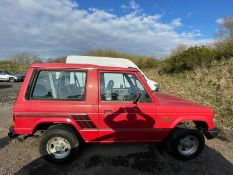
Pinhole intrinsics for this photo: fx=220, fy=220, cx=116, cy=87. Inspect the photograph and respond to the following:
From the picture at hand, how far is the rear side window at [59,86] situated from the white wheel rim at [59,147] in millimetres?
846

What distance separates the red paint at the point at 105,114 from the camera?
4.08m

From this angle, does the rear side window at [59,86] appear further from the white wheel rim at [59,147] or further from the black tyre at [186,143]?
the black tyre at [186,143]

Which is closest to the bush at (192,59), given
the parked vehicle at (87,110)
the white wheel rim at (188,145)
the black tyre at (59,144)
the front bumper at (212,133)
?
the front bumper at (212,133)

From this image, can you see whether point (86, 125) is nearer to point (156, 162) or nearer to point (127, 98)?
point (127, 98)

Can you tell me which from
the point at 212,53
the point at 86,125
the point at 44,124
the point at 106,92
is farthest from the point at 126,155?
the point at 212,53

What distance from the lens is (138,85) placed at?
4.29 meters

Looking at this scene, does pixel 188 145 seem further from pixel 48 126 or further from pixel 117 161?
pixel 48 126

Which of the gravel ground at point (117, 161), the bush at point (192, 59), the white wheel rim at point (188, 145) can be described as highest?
the bush at point (192, 59)

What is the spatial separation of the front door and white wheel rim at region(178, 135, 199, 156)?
724 mm

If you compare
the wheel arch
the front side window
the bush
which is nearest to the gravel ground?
the wheel arch

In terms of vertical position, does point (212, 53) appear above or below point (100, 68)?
above

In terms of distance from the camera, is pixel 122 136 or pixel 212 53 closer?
pixel 122 136

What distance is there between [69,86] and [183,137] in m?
2.52

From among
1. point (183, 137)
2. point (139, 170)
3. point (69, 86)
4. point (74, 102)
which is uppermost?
point (69, 86)
